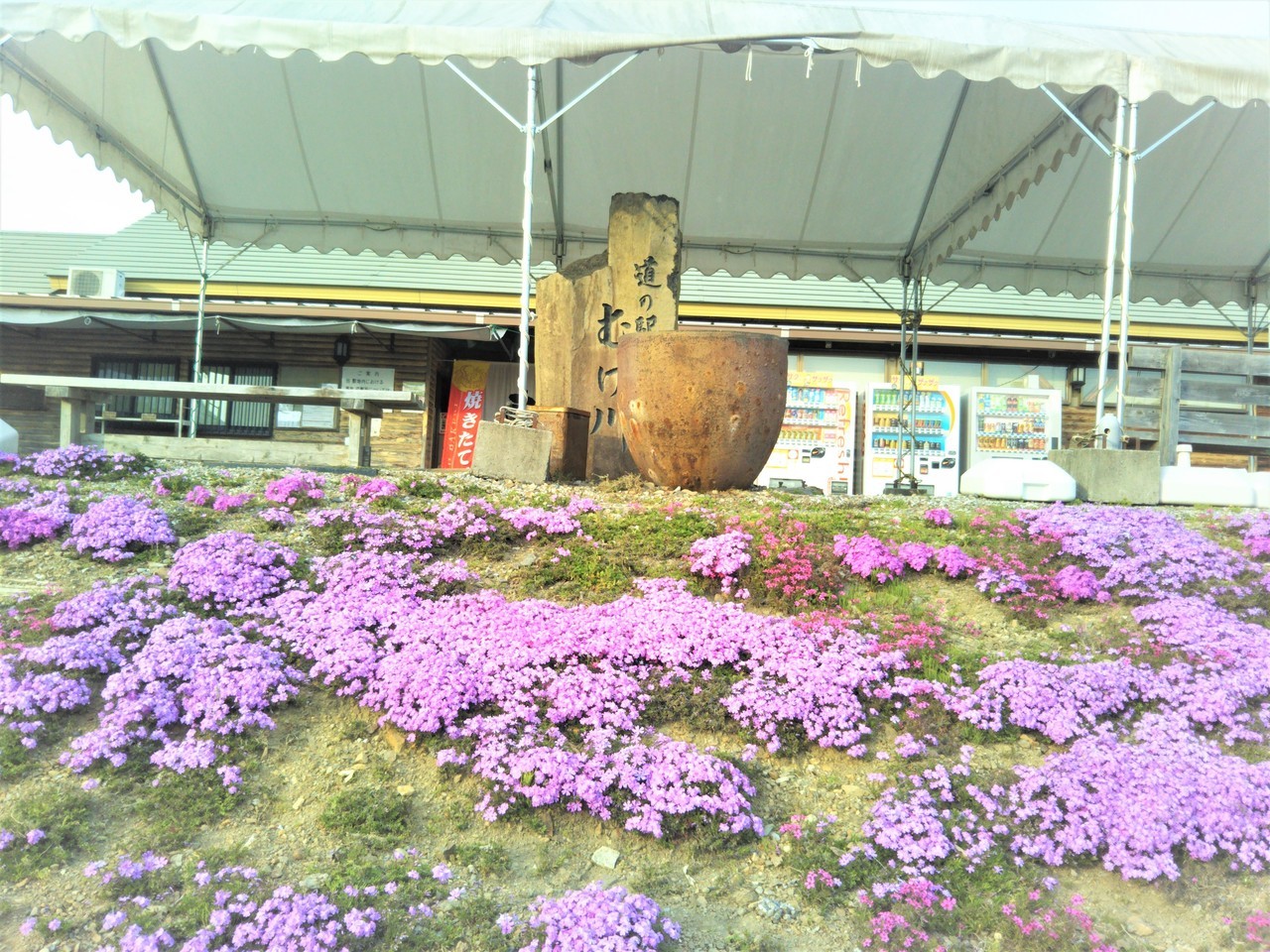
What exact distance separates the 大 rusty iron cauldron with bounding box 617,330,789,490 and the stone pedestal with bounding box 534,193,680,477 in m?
1.95

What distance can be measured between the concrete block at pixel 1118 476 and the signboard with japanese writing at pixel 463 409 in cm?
1097

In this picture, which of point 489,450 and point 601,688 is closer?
point 601,688

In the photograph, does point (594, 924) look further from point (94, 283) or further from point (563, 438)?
point (94, 283)

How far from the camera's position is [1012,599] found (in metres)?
4.55

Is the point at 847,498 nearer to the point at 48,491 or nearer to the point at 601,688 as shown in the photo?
the point at 601,688

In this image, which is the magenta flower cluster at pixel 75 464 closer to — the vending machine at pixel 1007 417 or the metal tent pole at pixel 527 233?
the metal tent pole at pixel 527 233

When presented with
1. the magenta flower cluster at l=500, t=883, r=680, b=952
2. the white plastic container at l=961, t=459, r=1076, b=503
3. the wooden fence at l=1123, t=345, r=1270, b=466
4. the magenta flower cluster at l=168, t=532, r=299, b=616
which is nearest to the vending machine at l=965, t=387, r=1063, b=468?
the wooden fence at l=1123, t=345, r=1270, b=466

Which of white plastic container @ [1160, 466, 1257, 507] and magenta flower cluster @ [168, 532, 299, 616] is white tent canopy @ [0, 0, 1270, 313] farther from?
magenta flower cluster @ [168, 532, 299, 616]

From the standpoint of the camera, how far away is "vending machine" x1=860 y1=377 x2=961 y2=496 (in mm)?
15711

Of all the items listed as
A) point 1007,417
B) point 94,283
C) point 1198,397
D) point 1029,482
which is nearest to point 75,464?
point 1029,482

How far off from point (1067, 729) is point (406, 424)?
13.3m

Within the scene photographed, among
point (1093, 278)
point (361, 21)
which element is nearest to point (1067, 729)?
point (361, 21)

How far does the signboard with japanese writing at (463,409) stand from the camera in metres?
15.9

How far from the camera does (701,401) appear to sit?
592cm
